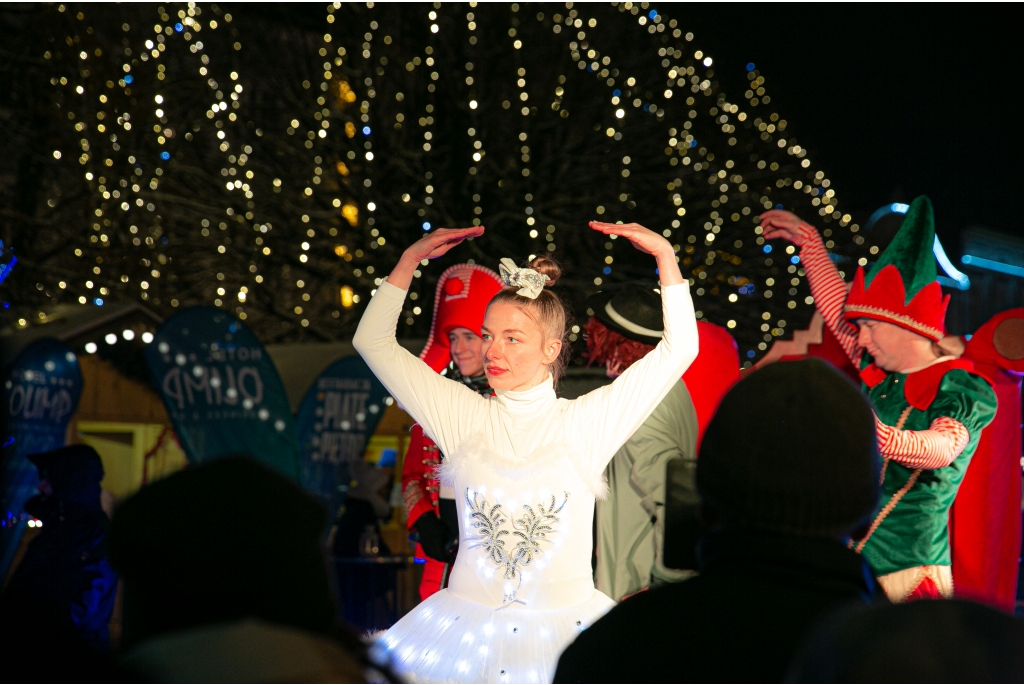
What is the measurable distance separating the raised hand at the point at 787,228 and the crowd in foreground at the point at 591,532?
18mm

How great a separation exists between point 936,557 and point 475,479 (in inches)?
86.7

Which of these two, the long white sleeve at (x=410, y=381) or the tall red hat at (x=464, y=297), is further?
the tall red hat at (x=464, y=297)

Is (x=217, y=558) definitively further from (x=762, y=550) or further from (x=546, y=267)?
(x=546, y=267)

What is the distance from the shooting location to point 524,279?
135 inches

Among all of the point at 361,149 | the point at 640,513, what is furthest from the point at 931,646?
the point at 361,149

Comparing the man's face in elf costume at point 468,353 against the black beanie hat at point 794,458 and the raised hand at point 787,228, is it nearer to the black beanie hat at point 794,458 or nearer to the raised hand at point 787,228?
the raised hand at point 787,228

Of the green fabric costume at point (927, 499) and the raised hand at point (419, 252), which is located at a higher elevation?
the raised hand at point (419, 252)

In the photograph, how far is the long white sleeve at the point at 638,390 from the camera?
3.19 meters

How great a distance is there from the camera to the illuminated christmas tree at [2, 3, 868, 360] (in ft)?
34.9

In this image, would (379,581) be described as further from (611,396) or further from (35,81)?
(35,81)

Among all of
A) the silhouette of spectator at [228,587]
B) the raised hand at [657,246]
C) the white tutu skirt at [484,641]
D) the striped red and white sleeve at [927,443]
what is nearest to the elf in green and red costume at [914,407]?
the striped red and white sleeve at [927,443]

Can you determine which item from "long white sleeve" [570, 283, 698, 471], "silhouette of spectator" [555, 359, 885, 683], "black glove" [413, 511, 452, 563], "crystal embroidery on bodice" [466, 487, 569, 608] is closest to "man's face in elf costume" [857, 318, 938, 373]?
"long white sleeve" [570, 283, 698, 471]

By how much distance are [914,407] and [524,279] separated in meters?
1.98

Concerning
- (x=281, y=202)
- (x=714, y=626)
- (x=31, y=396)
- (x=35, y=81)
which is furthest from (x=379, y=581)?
(x=714, y=626)
